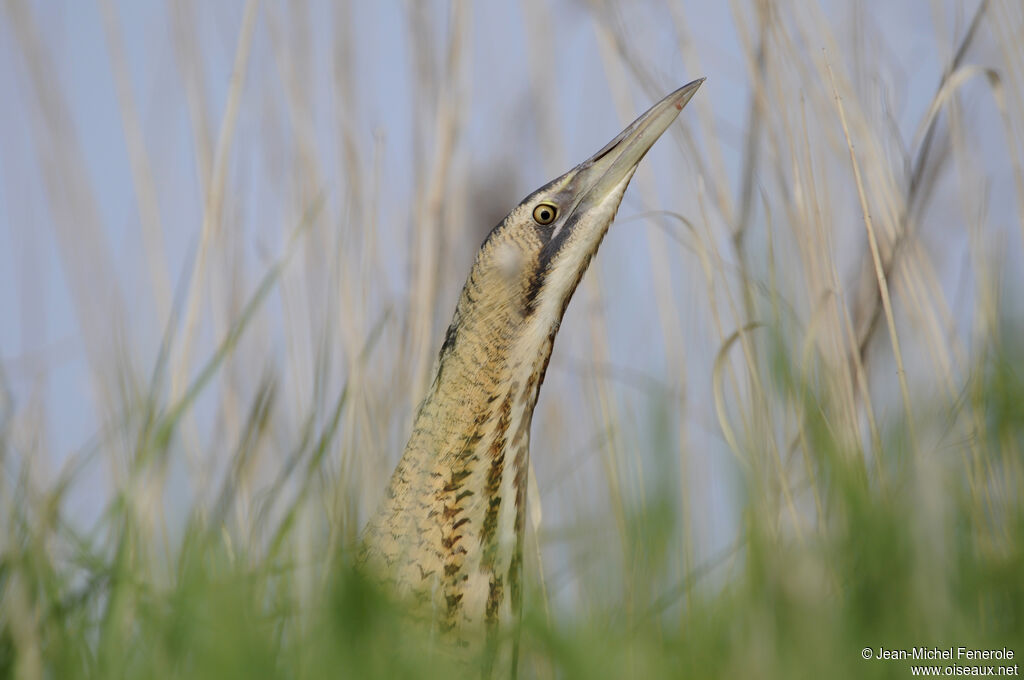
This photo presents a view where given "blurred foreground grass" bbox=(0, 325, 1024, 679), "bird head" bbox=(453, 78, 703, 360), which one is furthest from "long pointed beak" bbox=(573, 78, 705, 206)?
"blurred foreground grass" bbox=(0, 325, 1024, 679)

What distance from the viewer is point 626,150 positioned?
1.43 meters

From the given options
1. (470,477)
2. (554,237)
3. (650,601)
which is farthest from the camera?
(554,237)

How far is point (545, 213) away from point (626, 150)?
14 centimetres

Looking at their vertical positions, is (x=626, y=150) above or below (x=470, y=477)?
above

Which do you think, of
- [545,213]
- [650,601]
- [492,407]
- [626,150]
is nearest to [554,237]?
[545,213]

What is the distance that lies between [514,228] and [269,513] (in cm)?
54

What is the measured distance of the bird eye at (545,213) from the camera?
1.43 m

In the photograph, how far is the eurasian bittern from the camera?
1.23 meters

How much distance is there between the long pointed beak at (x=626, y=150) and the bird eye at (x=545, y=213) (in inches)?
1.7

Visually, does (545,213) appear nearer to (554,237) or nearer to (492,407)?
(554,237)

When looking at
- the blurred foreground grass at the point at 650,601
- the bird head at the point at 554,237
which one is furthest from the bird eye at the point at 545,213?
the blurred foreground grass at the point at 650,601

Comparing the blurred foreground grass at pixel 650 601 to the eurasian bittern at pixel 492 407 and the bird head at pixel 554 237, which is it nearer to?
the eurasian bittern at pixel 492 407

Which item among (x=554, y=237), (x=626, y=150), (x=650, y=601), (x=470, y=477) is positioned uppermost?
(x=626, y=150)

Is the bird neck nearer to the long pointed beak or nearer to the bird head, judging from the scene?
the bird head
